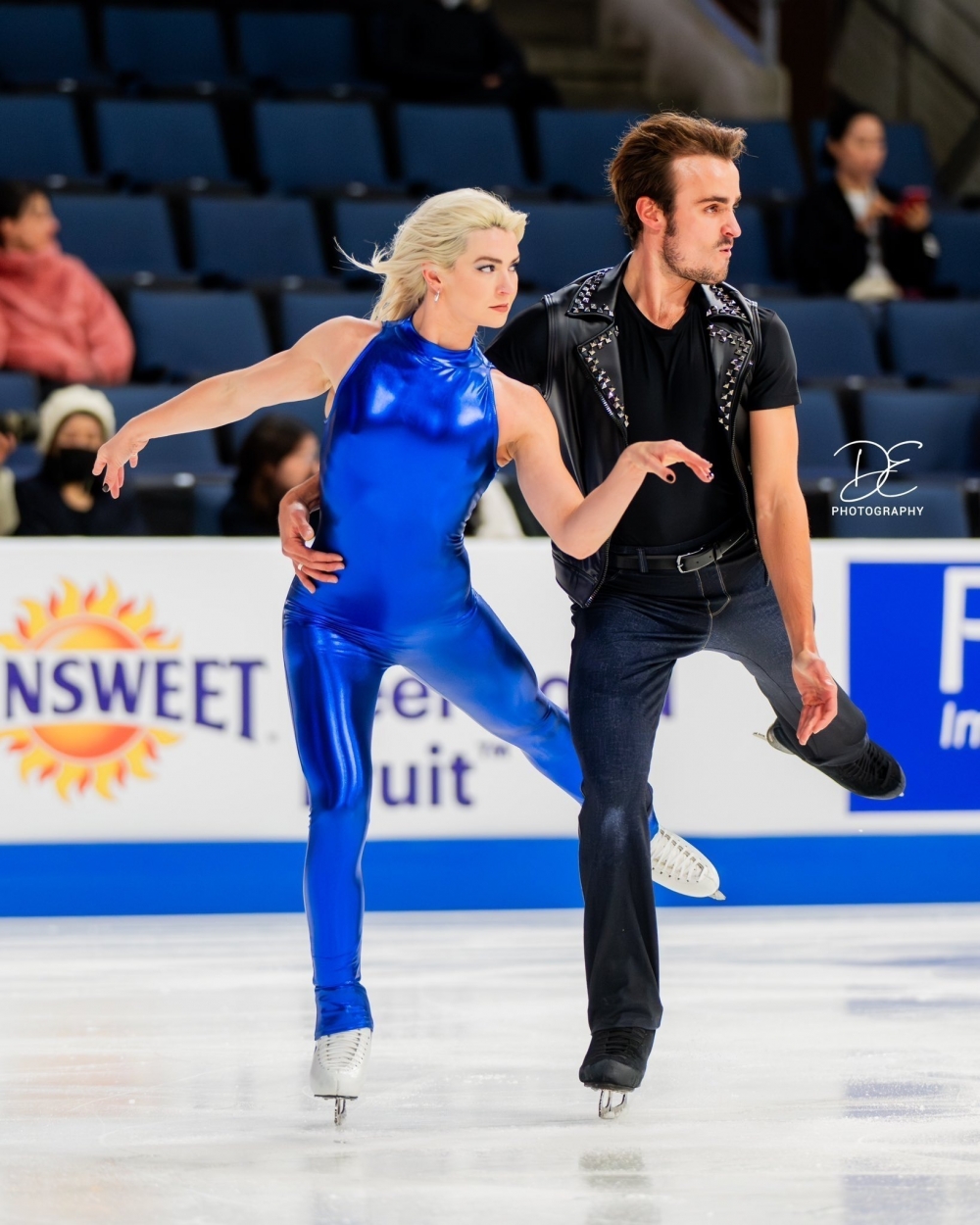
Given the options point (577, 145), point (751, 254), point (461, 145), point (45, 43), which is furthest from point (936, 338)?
point (45, 43)

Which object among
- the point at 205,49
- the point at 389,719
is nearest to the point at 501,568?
the point at 389,719

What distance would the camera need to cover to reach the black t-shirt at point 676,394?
9.73 ft

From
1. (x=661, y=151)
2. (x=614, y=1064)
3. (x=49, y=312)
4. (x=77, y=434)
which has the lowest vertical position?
(x=614, y=1064)

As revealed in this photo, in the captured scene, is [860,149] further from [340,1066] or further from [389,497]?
[340,1066]

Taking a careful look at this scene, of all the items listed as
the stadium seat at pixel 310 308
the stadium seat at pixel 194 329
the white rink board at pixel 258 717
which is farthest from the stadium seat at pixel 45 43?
the white rink board at pixel 258 717

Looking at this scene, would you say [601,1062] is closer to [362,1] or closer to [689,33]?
[362,1]

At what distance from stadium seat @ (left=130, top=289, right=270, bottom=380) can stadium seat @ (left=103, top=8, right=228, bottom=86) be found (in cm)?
203

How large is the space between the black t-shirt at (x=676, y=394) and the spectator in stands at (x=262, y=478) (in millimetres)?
2121

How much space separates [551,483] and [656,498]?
0.21 metres

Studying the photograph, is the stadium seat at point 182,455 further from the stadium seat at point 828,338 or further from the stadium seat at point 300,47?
the stadium seat at point 300,47

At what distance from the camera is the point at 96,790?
4.59 meters

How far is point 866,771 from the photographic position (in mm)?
3354

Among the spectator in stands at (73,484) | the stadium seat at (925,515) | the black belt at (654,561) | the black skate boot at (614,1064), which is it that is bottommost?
the black skate boot at (614,1064)

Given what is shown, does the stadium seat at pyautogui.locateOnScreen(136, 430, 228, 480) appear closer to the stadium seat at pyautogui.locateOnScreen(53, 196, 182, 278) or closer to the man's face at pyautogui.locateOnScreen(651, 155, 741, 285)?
the stadium seat at pyautogui.locateOnScreen(53, 196, 182, 278)
